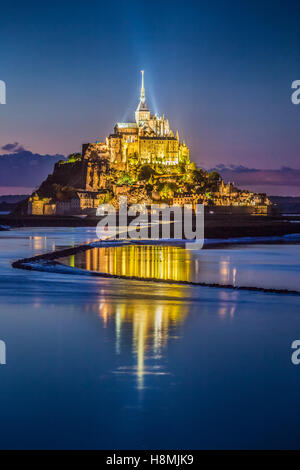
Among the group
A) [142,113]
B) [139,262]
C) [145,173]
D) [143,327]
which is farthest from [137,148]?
[143,327]

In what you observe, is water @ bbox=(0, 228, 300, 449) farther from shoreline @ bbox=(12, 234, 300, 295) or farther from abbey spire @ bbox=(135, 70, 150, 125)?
abbey spire @ bbox=(135, 70, 150, 125)

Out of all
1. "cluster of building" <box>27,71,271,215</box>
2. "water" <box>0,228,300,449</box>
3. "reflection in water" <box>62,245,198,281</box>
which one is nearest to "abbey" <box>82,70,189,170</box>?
"cluster of building" <box>27,71,271,215</box>

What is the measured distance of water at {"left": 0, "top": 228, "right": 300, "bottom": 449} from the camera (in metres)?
5.38

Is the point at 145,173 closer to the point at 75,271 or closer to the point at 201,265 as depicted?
the point at 201,265

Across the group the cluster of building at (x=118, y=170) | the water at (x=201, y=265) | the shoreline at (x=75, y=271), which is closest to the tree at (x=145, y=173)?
the cluster of building at (x=118, y=170)

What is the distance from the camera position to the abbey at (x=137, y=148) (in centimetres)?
11406

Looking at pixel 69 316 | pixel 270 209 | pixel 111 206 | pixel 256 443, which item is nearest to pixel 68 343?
pixel 69 316

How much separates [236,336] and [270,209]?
13340 cm

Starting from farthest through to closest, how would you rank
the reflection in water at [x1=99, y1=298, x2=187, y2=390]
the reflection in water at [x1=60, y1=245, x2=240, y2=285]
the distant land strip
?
the reflection in water at [x1=60, y1=245, x2=240, y2=285] → the distant land strip → the reflection in water at [x1=99, y1=298, x2=187, y2=390]

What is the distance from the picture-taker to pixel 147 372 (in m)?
7.04

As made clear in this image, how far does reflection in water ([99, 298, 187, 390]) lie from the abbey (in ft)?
338

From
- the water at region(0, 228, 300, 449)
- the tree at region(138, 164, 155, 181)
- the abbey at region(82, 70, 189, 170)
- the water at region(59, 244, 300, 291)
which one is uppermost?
the abbey at region(82, 70, 189, 170)

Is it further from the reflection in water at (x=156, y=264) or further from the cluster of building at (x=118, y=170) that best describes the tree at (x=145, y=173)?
the reflection in water at (x=156, y=264)

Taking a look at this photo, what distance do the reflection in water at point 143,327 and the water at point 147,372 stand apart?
2 cm
